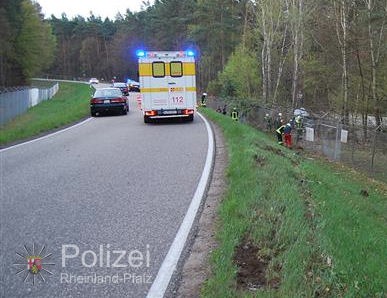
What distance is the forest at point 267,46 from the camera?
3050 centimetres

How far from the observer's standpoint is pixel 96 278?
4609 millimetres

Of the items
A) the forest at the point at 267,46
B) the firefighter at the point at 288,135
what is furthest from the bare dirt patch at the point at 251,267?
the forest at the point at 267,46

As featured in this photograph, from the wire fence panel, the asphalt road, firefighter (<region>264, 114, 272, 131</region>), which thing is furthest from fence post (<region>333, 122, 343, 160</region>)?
firefighter (<region>264, 114, 272, 131</region>)

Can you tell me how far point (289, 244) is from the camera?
5219 millimetres

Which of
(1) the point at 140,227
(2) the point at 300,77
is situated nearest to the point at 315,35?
(2) the point at 300,77

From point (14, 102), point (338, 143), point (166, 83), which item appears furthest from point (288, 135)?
point (14, 102)

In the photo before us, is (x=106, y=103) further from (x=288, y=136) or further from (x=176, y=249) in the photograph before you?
(x=176, y=249)

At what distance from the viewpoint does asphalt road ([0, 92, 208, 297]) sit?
15.2 ft

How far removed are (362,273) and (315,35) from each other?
32689 mm

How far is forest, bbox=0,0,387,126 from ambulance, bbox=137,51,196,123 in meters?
12.3

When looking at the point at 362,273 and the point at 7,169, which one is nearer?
the point at 362,273

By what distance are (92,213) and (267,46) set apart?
32.3 m

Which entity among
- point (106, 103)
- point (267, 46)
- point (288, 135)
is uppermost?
point (267, 46)

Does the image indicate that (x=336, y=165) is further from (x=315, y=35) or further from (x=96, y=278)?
(x=315, y=35)
